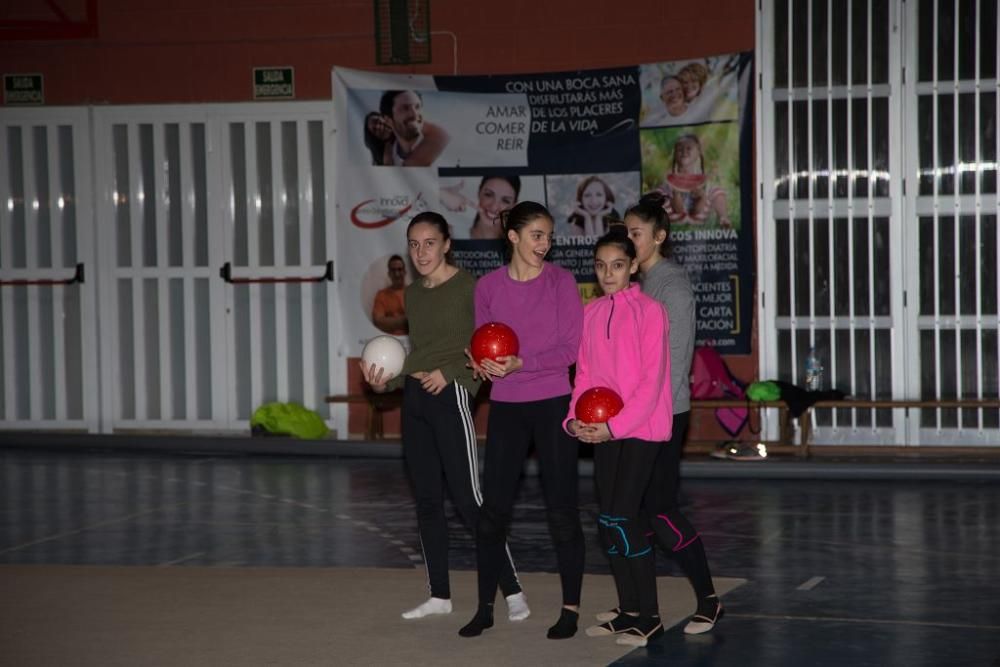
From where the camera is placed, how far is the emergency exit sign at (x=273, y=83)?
11414 mm

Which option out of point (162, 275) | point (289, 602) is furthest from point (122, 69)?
point (289, 602)

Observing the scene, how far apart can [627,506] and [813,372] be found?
19.6 feet

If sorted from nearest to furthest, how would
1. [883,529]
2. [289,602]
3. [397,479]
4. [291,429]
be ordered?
[289,602]
[883,529]
[397,479]
[291,429]

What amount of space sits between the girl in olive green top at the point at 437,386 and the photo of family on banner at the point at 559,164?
16.8ft

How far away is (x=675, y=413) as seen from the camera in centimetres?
494

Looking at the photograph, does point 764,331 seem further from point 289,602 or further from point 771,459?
point 289,602

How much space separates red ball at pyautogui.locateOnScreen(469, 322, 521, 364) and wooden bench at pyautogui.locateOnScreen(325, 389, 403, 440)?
20.0 feet

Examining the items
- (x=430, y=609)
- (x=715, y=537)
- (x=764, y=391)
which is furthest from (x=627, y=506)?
(x=764, y=391)

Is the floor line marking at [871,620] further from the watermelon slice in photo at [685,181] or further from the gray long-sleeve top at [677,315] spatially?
the watermelon slice in photo at [685,181]

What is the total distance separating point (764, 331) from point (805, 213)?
2.96ft

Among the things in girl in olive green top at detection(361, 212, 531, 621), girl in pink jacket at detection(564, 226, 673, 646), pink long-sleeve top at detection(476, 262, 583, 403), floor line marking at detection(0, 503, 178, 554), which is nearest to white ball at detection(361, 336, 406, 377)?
girl in olive green top at detection(361, 212, 531, 621)

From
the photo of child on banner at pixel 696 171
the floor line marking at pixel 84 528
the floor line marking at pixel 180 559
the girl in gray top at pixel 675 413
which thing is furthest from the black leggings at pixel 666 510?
the photo of child on banner at pixel 696 171

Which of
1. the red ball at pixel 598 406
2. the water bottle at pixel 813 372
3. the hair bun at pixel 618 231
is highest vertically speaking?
the hair bun at pixel 618 231

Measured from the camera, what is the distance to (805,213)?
34.3 ft
